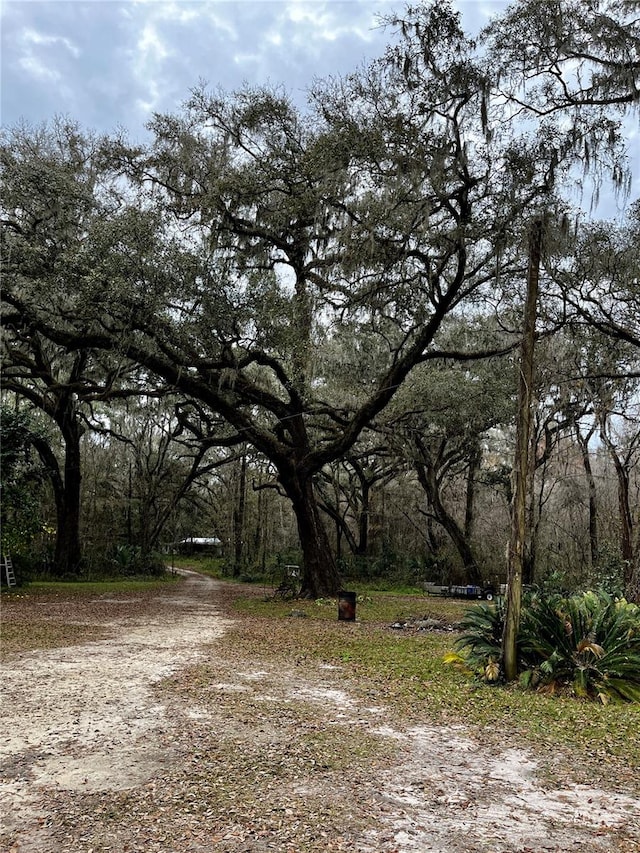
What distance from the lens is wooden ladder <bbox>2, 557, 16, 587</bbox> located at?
1438 centimetres

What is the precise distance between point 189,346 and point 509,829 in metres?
9.42

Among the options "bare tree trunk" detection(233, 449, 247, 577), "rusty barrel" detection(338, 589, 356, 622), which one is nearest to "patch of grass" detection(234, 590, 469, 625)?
"rusty barrel" detection(338, 589, 356, 622)

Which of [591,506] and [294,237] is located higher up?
[294,237]

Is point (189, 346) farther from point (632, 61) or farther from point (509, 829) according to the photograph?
point (509, 829)

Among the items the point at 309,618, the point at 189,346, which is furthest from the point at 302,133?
the point at 309,618

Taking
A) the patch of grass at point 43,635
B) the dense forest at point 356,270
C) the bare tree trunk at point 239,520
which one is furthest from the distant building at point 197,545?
the patch of grass at point 43,635

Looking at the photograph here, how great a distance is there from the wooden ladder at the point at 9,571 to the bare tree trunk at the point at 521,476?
40.0ft

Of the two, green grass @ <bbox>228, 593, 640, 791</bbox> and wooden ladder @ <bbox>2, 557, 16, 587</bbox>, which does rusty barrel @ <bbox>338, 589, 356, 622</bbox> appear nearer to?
green grass @ <bbox>228, 593, 640, 791</bbox>

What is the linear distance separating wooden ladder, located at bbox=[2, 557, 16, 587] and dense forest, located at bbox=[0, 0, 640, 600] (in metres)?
1.36

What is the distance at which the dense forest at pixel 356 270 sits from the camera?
7.48m

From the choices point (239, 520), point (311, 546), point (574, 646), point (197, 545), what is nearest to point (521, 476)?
point (574, 646)

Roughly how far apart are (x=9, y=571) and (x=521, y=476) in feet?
42.3

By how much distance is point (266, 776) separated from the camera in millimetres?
3422

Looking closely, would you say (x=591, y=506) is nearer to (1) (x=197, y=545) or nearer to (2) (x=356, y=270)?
(2) (x=356, y=270)
